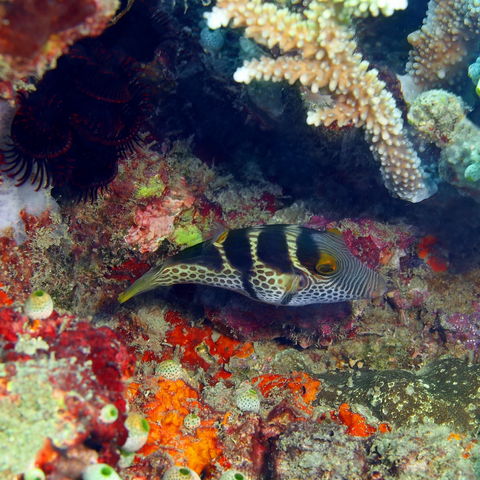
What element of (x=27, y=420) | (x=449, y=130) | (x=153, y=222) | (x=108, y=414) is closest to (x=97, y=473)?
(x=108, y=414)

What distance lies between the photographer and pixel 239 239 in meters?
4.13

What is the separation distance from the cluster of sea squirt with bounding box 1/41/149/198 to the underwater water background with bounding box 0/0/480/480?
0.02m

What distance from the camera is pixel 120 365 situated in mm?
2715

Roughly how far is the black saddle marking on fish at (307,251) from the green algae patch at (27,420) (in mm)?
2379

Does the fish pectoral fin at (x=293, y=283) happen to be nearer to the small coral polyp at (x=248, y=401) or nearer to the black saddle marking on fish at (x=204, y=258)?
the black saddle marking on fish at (x=204, y=258)

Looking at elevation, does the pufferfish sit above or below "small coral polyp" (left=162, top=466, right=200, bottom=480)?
above

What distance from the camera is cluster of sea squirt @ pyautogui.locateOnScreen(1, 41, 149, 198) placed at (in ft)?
12.0

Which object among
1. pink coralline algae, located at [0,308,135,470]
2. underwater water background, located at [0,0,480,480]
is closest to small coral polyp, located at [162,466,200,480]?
underwater water background, located at [0,0,480,480]

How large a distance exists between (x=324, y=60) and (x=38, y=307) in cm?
311

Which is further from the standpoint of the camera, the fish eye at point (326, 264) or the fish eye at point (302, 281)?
the fish eye at point (302, 281)

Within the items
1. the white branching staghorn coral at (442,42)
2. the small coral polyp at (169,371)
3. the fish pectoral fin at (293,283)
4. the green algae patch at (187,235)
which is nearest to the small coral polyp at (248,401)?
the small coral polyp at (169,371)

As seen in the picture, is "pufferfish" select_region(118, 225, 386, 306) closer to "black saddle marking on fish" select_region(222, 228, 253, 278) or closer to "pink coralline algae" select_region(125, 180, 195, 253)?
"black saddle marking on fish" select_region(222, 228, 253, 278)

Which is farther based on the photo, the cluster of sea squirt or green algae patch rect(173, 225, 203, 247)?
green algae patch rect(173, 225, 203, 247)

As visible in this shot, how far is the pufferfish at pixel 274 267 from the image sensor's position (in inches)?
160
